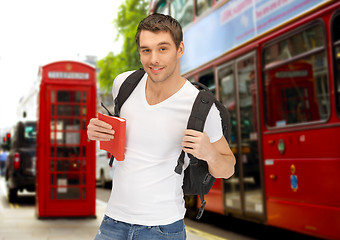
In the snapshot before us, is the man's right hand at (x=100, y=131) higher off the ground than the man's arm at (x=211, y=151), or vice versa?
the man's right hand at (x=100, y=131)

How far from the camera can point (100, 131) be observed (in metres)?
2.30

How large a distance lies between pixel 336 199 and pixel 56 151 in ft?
16.6

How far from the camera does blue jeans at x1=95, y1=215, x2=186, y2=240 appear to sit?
2.22 meters

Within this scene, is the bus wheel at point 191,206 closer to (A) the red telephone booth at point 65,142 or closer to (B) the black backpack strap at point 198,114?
(A) the red telephone booth at point 65,142

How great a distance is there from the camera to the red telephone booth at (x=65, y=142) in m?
8.93

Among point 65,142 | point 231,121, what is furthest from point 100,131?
point 65,142

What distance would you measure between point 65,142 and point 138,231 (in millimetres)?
7007

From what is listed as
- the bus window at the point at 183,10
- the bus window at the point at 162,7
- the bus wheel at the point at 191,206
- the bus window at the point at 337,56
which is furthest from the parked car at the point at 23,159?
the bus window at the point at 337,56

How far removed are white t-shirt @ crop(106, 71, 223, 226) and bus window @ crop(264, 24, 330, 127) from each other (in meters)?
3.66

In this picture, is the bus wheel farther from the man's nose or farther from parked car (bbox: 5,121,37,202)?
Result: the man's nose

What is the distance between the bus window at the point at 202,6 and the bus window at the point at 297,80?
83.2 inches

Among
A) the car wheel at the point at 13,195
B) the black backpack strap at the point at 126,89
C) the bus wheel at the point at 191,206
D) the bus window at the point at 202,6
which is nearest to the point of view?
the black backpack strap at the point at 126,89

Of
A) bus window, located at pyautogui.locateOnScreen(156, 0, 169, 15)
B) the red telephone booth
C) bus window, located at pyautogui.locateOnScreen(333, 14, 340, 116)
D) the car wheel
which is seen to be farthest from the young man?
the car wheel

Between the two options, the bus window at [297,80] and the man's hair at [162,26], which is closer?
the man's hair at [162,26]
